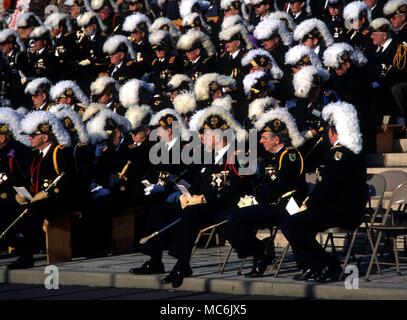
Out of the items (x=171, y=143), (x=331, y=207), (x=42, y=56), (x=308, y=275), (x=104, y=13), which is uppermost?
(x=104, y=13)

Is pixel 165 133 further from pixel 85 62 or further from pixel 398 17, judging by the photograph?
pixel 85 62

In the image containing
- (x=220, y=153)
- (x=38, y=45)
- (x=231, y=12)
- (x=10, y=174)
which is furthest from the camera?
(x=38, y=45)

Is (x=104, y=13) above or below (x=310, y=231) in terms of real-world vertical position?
above

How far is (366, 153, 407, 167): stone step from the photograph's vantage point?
58.6 ft

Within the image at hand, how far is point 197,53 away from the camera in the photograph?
21250 millimetres

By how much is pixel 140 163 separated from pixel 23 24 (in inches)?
307

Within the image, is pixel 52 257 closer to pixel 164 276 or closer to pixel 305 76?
pixel 164 276

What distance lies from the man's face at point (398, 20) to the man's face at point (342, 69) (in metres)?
1.38

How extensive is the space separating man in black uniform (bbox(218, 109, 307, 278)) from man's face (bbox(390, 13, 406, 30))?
5.34m

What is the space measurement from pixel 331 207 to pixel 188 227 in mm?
1753

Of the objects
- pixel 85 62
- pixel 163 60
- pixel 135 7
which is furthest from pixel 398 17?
pixel 85 62

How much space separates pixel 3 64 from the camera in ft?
76.5

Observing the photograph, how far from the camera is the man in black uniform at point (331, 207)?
544 inches

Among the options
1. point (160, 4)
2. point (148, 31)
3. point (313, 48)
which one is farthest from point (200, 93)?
point (160, 4)
